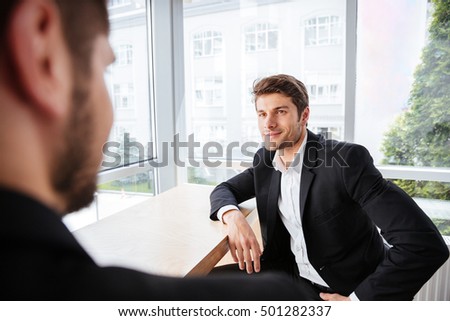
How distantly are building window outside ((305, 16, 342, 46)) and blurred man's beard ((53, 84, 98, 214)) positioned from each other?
2410 mm

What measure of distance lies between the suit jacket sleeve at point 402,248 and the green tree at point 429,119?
59.1 inches

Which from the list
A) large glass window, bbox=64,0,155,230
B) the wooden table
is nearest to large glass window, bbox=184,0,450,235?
large glass window, bbox=64,0,155,230

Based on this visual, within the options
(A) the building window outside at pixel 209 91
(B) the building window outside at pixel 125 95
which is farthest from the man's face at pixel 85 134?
(A) the building window outside at pixel 209 91

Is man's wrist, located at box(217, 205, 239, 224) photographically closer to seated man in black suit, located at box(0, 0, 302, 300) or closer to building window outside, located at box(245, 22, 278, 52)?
seated man in black suit, located at box(0, 0, 302, 300)

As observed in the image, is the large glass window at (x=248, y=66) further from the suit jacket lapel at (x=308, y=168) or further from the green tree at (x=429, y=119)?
the suit jacket lapel at (x=308, y=168)

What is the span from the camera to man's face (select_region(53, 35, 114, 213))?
24cm

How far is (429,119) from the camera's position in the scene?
83.3 inches

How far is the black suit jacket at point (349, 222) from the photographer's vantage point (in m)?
0.89

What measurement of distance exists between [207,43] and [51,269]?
9.27 feet

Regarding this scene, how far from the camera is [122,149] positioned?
2553mm

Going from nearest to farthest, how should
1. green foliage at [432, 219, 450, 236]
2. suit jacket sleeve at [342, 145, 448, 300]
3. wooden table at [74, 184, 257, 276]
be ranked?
wooden table at [74, 184, 257, 276], suit jacket sleeve at [342, 145, 448, 300], green foliage at [432, 219, 450, 236]

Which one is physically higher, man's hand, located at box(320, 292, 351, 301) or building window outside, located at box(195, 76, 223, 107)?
building window outside, located at box(195, 76, 223, 107)

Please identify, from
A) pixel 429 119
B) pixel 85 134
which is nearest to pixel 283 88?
pixel 85 134

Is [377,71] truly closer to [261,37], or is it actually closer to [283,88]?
[261,37]
